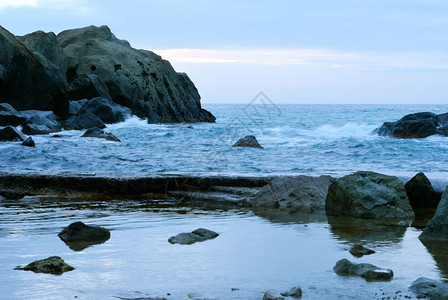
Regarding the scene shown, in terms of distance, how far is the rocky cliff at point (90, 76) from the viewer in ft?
113

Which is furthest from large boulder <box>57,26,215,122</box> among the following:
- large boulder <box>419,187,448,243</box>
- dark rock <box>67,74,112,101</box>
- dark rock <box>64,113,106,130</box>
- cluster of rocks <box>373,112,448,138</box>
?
large boulder <box>419,187,448,243</box>

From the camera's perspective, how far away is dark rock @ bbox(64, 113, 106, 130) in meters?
33.6

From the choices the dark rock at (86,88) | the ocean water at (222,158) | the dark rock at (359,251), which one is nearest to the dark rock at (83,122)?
the ocean water at (222,158)

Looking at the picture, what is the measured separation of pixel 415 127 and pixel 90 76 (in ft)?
66.5

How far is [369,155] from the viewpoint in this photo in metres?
22.8

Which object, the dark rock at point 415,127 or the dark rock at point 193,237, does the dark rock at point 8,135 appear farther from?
the dark rock at point 415,127

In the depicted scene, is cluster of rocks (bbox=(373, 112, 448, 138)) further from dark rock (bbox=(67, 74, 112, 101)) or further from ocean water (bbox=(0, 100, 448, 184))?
dark rock (bbox=(67, 74, 112, 101))

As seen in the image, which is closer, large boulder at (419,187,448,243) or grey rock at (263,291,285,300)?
grey rock at (263,291,285,300)

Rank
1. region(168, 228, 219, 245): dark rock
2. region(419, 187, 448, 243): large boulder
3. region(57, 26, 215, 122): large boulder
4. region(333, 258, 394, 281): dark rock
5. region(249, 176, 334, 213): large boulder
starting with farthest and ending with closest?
region(57, 26, 215, 122): large boulder
region(249, 176, 334, 213): large boulder
region(419, 187, 448, 243): large boulder
region(168, 228, 219, 245): dark rock
region(333, 258, 394, 281): dark rock

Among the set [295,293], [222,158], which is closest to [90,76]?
[222,158]

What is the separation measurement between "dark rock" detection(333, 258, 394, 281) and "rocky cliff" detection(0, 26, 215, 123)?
99.9ft

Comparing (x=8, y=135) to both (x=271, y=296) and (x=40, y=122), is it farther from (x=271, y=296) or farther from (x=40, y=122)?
(x=271, y=296)

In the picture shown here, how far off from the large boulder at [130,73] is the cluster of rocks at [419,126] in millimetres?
18212

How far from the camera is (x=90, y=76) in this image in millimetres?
42156
